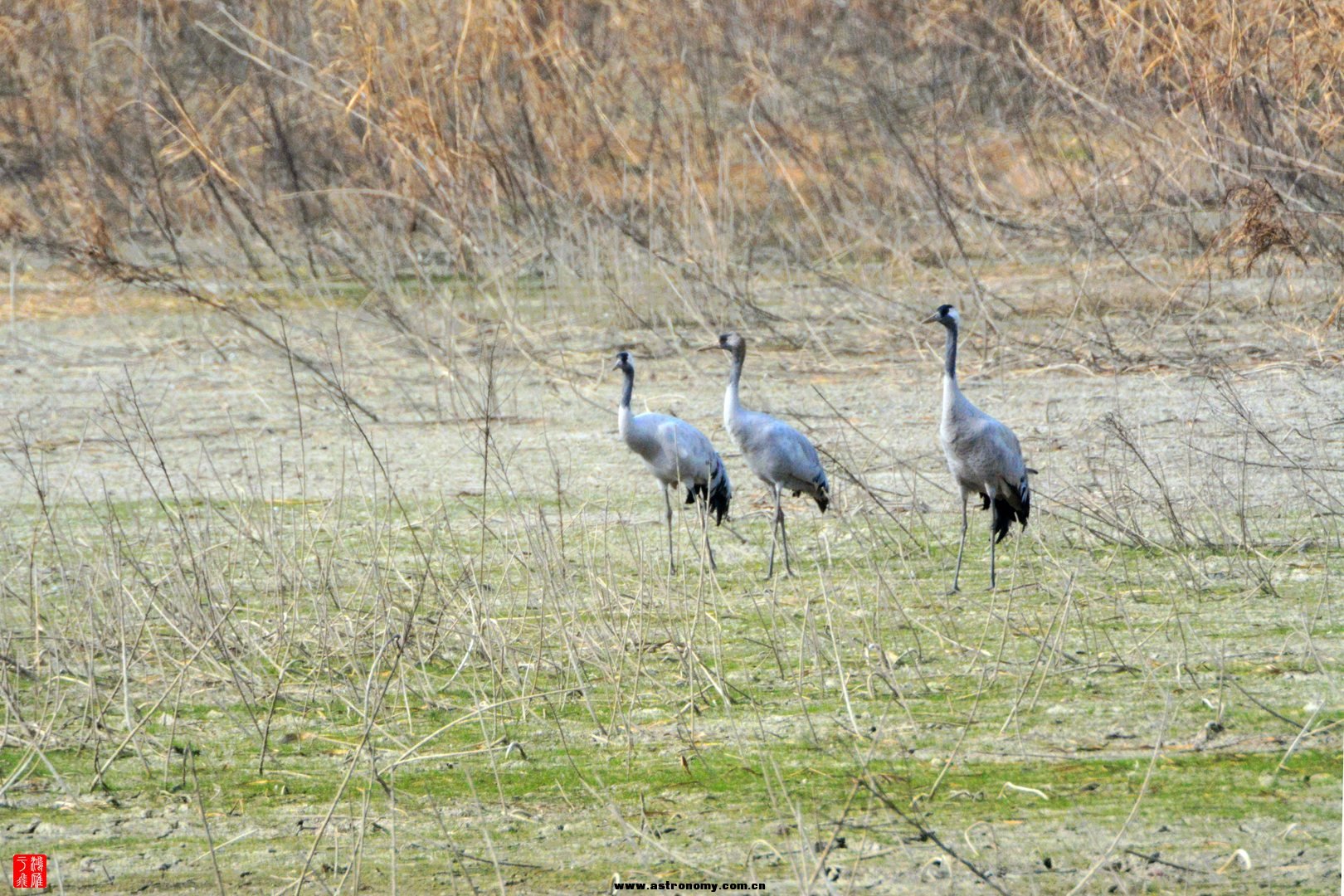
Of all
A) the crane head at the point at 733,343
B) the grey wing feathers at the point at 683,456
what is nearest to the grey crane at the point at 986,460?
the grey wing feathers at the point at 683,456

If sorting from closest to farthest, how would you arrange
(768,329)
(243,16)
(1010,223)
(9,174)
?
(768,329) → (1010,223) → (9,174) → (243,16)

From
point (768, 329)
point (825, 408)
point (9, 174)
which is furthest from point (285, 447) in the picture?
point (9, 174)

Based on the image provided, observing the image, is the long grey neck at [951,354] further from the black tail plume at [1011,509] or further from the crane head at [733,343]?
the crane head at [733,343]

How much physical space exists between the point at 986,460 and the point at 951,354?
534 mm

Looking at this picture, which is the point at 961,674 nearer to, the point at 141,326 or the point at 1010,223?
the point at 1010,223

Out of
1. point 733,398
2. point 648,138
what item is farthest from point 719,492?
point 648,138

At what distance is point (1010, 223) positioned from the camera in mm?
12289

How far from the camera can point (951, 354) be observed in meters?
6.38

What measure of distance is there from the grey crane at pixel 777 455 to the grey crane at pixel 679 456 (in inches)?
5.4

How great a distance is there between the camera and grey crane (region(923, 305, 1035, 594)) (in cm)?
598

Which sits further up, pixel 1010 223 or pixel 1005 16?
pixel 1005 16

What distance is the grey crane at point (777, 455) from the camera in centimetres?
650

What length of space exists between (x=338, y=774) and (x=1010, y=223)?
885 cm

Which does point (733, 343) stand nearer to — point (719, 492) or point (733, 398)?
point (733, 398)
